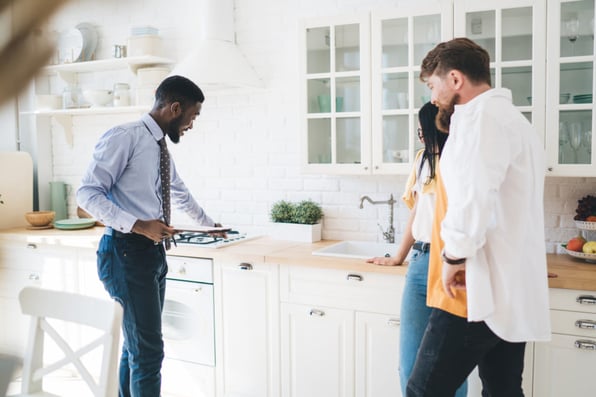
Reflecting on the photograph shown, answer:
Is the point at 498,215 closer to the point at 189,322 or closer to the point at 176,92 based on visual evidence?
the point at 176,92

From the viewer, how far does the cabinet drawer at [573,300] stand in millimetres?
2207

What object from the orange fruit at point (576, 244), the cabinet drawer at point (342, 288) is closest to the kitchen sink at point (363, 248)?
the cabinet drawer at point (342, 288)

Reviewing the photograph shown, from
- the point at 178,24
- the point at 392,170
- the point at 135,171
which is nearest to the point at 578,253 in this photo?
the point at 392,170

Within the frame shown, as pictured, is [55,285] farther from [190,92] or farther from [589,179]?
[589,179]

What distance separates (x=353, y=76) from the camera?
2.93 meters

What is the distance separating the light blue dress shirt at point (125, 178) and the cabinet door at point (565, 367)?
173 cm

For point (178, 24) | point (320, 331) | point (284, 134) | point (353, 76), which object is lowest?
point (320, 331)

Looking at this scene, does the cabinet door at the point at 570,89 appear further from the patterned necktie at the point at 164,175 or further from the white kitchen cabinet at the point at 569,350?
the patterned necktie at the point at 164,175

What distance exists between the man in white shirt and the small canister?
2.61 m

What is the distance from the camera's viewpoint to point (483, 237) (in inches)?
62.8

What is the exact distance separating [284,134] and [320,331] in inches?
Result: 51.4

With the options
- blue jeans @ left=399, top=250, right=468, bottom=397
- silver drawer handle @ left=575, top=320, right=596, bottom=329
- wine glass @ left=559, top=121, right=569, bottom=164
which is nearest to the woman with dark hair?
blue jeans @ left=399, top=250, right=468, bottom=397

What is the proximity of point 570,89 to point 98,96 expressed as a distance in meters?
2.94

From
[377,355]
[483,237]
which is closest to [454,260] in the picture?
[483,237]
